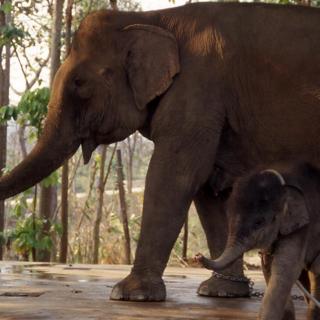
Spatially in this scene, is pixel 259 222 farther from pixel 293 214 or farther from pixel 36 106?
pixel 36 106

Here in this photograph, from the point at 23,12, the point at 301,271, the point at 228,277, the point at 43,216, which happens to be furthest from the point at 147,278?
the point at 23,12

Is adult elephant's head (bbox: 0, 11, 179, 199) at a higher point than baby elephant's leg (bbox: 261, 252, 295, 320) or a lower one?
higher

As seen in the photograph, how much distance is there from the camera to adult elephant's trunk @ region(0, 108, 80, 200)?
7.39 meters

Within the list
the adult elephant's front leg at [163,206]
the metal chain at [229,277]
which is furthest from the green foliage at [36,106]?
the adult elephant's front leg at [163,206]

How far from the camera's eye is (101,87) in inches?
284

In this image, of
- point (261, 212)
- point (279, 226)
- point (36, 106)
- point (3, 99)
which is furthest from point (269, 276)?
point (3, 99)

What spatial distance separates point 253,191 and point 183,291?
3006mm

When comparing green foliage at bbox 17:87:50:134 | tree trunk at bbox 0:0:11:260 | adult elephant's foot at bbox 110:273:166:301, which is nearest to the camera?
adult elephant's foot at bbox 110:273:166:301

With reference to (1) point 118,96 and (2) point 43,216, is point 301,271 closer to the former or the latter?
(1) point 118,96

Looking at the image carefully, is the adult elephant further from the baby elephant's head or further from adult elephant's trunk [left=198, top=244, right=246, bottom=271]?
adult elephant's trunk [left=198, top=244, right=246, bottom=271]

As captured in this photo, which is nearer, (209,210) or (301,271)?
(301,271)

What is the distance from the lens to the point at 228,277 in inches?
293

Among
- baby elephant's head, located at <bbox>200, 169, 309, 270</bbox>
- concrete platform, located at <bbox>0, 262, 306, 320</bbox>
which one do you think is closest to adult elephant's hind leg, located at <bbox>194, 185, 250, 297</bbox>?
concrete platform, located at <bbox>0, 262, 306, 320</bbox>

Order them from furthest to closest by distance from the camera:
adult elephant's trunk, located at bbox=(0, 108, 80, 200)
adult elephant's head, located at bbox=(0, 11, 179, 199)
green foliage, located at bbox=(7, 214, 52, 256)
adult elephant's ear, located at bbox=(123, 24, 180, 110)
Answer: green foliage, located at bbox=(7, 214, 52, 256) → adult elephant's trunk, located at bbox=(0, 108, 80, 200) → adult elephant's head, located at bbox=(0, 11, 179, 199) → adult elephant's ear, located at bbox=(123, 24, 180, 110)
